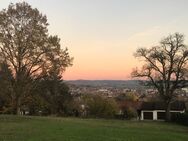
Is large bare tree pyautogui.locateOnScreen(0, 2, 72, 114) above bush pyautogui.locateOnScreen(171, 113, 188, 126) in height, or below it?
above

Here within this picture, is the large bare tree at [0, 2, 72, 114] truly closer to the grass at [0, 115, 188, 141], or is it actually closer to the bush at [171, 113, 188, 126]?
the grass at [0, 115, 188, 141]

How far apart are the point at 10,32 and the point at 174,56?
2873 cm

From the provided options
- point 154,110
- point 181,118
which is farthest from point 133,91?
point 181,118

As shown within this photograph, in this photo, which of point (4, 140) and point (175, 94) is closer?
point (4, 140)

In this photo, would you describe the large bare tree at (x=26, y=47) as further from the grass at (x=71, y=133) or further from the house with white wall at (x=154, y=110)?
the house with white wall at (x=154, y=110)

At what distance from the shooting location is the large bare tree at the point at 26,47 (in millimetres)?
46562

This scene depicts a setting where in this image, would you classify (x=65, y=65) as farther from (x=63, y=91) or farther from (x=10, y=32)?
(x=63, y=91)

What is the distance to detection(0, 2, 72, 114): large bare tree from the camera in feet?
153

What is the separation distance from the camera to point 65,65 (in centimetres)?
4766

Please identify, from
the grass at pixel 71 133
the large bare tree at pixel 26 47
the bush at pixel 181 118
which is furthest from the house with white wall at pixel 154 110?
the grass at pixel 71 133

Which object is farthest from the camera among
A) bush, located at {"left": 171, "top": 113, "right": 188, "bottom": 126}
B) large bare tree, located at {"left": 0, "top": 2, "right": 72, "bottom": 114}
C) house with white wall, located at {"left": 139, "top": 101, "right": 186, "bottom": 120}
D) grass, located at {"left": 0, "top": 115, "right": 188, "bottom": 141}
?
house with white wall, located at {"left": 139, "top": 101, "right": 186, "bottom": 120}

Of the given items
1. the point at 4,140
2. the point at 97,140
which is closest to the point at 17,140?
the point at 4,140

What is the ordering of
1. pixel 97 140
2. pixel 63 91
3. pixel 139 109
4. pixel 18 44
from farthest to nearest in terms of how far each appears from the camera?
pixel 139 109 → pixel 63 91 → pixel 18 44 → pixel 97 140

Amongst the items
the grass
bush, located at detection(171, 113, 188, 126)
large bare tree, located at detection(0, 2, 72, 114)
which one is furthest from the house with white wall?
the grass
